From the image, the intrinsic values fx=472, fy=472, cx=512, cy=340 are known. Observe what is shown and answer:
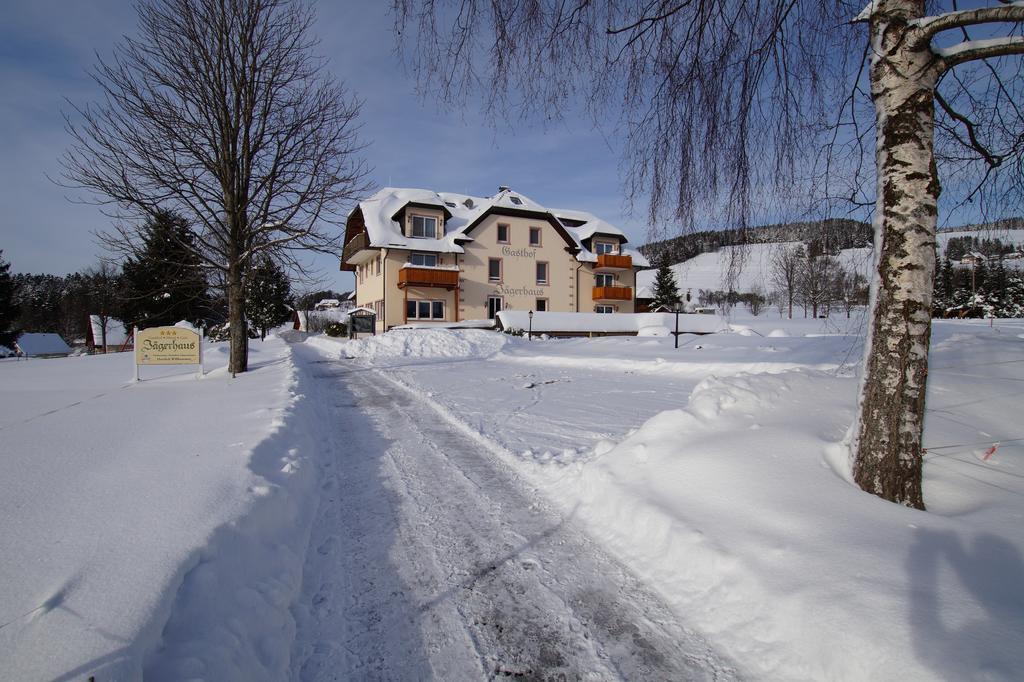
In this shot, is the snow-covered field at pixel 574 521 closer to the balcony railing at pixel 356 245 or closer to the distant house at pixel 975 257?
the distant house at pixel 975 257

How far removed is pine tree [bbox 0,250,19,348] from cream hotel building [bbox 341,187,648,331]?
74.8ft

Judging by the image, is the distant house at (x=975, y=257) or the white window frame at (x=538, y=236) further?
the white window frame at (x=538, y=236)

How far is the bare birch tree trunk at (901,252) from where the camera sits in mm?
3082

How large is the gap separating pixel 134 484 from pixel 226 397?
513 cm

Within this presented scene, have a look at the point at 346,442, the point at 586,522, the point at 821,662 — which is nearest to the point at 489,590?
the point at 586,522

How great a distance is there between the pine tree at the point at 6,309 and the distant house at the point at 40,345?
1.07 m

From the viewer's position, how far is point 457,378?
12.9 m

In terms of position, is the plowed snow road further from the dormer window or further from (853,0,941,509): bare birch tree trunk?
the dormer window

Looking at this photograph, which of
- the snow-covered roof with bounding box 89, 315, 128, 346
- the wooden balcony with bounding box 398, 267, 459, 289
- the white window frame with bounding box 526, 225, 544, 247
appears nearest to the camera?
the wooden balcony with bounding box 398, 267, 459, 289

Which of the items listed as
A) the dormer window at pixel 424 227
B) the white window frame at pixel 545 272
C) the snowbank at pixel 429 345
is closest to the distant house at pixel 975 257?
the snowbank at pixel 429 345

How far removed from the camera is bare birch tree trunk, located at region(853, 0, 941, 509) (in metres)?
3.08

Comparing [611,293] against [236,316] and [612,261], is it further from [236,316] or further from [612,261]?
[236,316]

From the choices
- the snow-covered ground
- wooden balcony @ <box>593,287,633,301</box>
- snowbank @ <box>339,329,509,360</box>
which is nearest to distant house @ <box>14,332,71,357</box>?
snowbank @ <box>339,329,509,360</box>

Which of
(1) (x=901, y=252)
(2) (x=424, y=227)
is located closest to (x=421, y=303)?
(2) (x=424, y=227)
